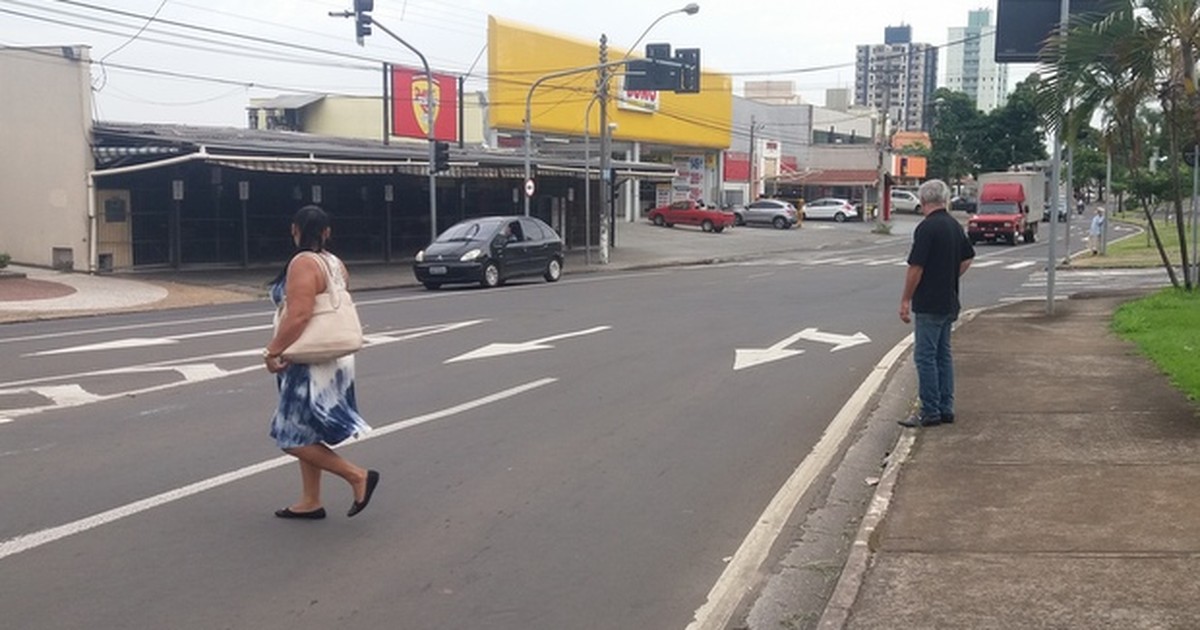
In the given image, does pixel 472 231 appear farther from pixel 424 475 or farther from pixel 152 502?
pixel 152 502

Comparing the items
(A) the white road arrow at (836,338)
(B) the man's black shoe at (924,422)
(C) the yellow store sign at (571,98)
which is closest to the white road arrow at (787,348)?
(A) the white road arrow at (836,338)

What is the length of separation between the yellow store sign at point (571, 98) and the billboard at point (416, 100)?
2.26m

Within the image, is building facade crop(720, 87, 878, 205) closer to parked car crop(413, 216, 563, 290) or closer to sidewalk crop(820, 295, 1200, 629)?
parked car crop(413, 216, 563, 290)

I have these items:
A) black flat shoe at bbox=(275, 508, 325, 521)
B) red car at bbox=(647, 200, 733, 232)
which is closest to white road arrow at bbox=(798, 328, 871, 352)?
black flat shoe at bbox=(275, 508, 325, 521)

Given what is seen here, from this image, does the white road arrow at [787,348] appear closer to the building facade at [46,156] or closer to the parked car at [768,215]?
the building facade at [46,156]

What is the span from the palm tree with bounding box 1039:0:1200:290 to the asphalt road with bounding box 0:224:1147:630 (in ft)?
13.9

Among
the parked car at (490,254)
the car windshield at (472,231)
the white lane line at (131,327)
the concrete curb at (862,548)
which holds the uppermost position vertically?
the car windshield at (472,231)

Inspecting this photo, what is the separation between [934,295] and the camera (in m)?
9.54

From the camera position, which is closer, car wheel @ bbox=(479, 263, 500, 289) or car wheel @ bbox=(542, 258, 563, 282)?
car wheel @ bbox=(479, 263, 500, 289)

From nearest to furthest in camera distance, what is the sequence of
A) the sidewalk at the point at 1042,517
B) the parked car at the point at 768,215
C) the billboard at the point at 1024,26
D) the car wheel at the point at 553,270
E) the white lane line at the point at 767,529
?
the sidewalk at the point at 1042,517
the white lane line at the point at 767,529
the billboard at the point at 1024,26
the car wheel at the point at 553,270
the parked car at the point at 768,215

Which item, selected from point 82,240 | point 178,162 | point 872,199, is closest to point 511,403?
point 178,162

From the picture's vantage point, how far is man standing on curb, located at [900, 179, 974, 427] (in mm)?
9523

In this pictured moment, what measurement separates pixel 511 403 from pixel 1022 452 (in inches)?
182

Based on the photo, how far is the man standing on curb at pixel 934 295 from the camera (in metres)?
9.52
